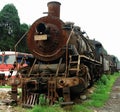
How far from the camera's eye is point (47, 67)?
10.4 meters

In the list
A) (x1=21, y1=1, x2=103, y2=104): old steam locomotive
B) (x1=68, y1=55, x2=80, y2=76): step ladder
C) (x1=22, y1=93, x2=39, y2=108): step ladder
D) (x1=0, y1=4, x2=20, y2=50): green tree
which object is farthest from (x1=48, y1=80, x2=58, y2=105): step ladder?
(x1=0, y1=4, x2=20, y2=50): green tree

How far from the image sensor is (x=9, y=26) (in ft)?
139

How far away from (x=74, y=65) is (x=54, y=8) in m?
2.37

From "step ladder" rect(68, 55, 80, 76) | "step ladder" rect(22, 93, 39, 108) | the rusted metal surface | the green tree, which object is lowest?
"step ladder" rect(22, 93, 39, 108)

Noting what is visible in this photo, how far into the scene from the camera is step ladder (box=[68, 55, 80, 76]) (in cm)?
954

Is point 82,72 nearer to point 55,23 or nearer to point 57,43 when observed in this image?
point 57,43

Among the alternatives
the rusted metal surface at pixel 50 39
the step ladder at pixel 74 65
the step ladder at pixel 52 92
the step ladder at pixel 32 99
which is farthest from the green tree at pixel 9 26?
the step ladder at pixel 52 92

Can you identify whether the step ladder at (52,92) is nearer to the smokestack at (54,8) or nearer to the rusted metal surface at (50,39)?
the rusted metal surface at (50,39)

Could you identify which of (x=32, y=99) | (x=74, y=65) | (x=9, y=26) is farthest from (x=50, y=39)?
(x=9, y=26)

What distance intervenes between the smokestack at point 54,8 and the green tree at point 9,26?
93.7 ft

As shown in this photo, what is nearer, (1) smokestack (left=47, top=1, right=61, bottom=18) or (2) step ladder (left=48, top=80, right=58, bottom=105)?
(2) step ladder (left=48, top=80, right=58, bottom=105)

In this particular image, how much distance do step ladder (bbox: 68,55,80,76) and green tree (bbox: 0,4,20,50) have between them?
2952 centimetres

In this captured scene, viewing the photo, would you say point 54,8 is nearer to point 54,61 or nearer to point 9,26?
point 54,61

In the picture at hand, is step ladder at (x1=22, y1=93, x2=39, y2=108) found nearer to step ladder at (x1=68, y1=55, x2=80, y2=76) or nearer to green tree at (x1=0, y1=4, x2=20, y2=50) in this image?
step ladder at (x1=68, y1=55, x2=80, y2=76)
